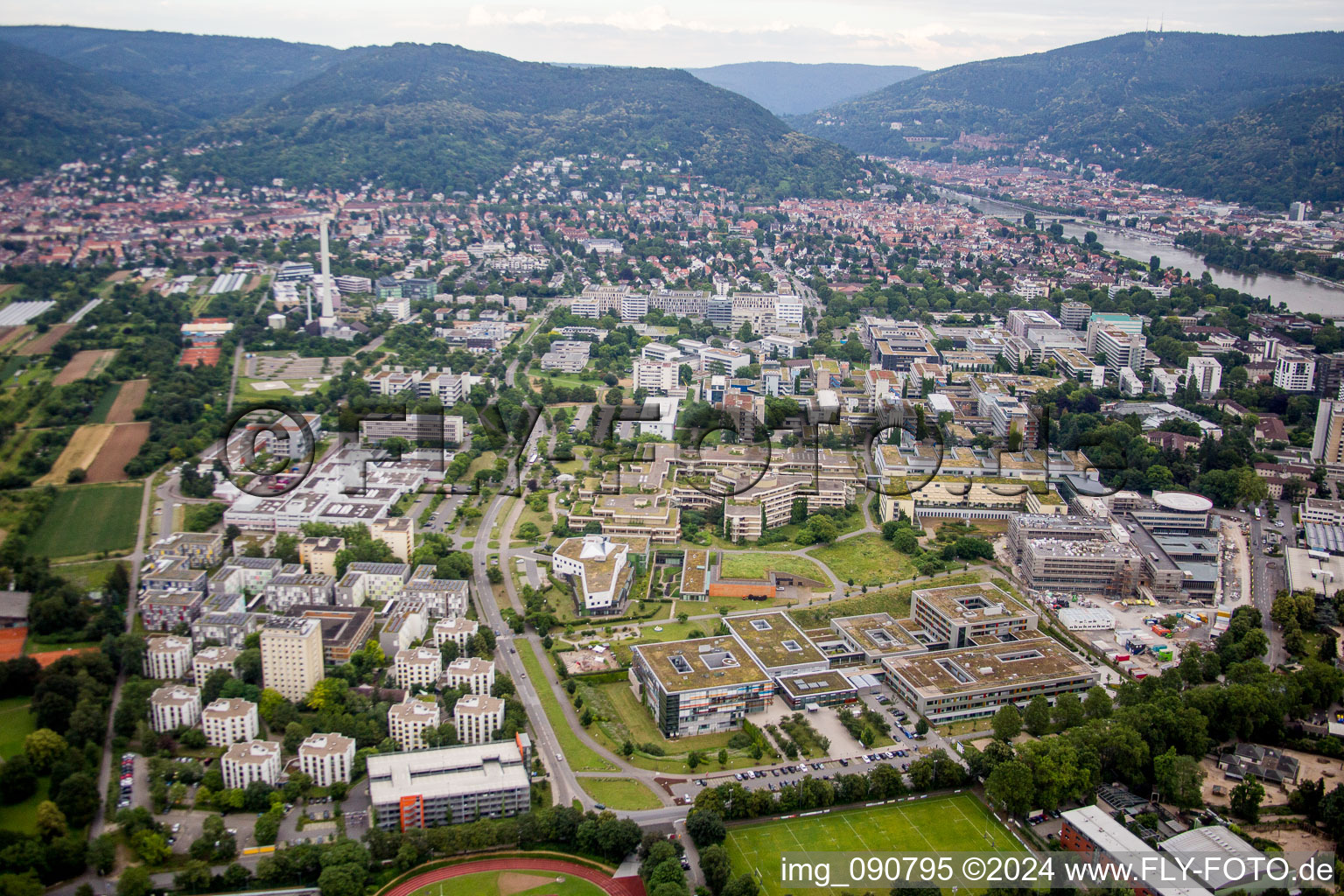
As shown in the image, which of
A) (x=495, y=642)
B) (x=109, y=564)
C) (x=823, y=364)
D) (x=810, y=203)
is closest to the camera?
(x=495, y=642)

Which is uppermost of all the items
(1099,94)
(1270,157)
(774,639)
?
(1099,94)

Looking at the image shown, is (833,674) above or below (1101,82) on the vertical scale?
below

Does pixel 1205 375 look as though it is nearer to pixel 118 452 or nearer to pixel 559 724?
pixel 559 724

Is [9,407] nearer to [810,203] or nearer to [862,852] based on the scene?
[862,852]

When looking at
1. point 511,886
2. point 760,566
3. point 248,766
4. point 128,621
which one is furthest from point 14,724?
point 760,566

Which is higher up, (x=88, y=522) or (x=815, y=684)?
(x=88, y=522)

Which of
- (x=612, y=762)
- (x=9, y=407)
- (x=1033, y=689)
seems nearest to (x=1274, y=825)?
(x=1033, y=689)

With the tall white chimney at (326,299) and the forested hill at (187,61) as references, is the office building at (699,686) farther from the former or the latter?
the forested hill at (187,61)
